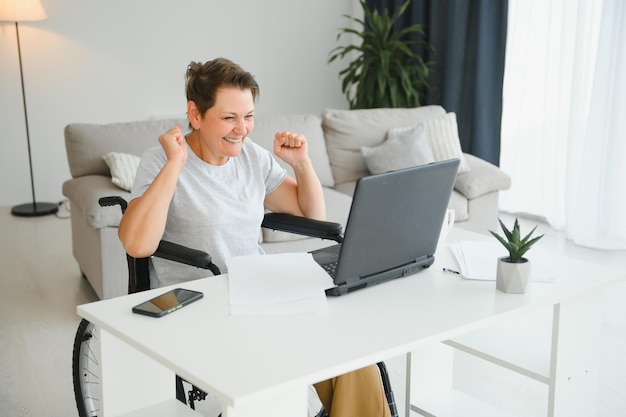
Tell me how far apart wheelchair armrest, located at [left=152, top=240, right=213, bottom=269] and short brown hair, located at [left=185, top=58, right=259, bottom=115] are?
14.9 inches

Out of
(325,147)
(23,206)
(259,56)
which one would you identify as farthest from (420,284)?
(259,56)

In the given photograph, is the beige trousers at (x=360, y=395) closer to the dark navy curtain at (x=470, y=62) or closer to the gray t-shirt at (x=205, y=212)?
the gray t-shirt at (x=205, y=212)

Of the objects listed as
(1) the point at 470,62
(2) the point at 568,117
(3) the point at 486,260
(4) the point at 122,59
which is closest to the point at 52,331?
(3) the point at 486,260

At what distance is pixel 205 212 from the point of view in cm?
225

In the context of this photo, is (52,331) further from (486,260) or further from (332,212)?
(486,260)

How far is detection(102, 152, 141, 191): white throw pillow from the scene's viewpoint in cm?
356

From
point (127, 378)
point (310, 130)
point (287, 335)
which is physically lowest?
point (127, 378)

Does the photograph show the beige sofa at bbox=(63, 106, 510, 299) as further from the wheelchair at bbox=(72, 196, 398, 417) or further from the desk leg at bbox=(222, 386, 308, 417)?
the desk leg at bbox=(222, 386, 308, 417)

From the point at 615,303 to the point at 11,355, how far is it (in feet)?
8.41

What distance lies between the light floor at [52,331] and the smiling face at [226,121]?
37.3 inches

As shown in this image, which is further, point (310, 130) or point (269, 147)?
point (310, 130)

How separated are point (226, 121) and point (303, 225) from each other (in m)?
0.40

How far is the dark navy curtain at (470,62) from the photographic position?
5379 millimetres

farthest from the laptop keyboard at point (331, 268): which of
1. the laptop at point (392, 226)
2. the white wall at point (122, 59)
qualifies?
the white wall at point (122, 59)
